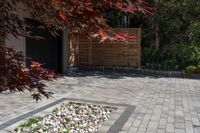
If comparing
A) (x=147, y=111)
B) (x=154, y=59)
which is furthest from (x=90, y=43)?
(x=147, y=111)

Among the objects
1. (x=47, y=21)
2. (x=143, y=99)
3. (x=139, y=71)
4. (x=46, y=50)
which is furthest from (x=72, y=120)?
(x=139, y=71)

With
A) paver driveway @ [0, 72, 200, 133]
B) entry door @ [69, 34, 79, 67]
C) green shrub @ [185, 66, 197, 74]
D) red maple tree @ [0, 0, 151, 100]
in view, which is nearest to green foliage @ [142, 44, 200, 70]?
green shrub @ [185, 66, 197, 74]

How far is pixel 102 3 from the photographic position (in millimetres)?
2561

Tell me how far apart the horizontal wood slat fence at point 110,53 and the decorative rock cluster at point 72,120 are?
855 cm

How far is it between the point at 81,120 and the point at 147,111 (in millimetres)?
1707

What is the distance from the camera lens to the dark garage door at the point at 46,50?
1217 centimetres

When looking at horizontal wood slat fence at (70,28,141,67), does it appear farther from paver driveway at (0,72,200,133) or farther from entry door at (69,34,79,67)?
paver driveway at (0,72,200,133)

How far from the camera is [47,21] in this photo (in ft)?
9.30

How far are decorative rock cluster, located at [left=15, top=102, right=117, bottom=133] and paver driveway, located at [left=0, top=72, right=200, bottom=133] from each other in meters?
0.55

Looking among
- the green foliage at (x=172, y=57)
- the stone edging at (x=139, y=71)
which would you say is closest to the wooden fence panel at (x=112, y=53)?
the stone edging at (x=139, y=71)

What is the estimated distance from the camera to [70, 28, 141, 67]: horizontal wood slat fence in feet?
51.8

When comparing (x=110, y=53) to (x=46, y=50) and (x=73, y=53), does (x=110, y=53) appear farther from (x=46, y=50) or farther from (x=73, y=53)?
(x=46, y=50)

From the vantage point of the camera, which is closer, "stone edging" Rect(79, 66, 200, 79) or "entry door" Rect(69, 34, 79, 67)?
"stone edging" Rect(79, 66, 200, 79)

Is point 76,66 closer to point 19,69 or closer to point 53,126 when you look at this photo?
point 53,126
